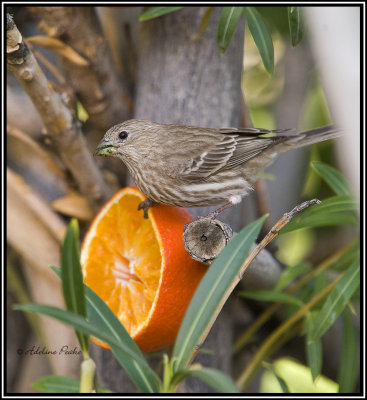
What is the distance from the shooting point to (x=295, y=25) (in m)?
1.99

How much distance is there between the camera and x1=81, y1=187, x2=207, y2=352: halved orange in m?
1.75

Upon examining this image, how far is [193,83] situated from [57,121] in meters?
0.58

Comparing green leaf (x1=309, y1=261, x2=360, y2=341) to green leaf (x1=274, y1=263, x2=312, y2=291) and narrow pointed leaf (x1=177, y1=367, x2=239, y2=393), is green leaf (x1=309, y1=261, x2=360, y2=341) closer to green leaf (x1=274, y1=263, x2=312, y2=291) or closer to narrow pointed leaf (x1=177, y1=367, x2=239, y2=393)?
green leaf (x1=274, y1=263, x2=312, y2=291)

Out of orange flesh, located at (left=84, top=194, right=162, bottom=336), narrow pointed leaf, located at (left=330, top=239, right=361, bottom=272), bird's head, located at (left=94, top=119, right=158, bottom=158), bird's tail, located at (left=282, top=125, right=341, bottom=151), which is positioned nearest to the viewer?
orange flesh, located at (left=84, top=194, right=162, bottom=336)

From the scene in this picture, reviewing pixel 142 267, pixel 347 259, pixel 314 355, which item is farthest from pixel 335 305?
pixel 142 267

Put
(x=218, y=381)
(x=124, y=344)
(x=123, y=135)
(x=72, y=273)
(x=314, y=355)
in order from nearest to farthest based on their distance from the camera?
(x=218, y=381) → (x=72, y=273) → (x=124, y=344) → (x=314, y=355) → (x=123, y=135)

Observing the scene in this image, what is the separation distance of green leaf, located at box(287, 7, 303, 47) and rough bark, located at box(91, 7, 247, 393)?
14.9 inches

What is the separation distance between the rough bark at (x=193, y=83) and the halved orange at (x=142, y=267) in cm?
36

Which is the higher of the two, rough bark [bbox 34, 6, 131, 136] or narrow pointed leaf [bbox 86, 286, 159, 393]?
rough bark [bbox 34, 6, 131, 136]

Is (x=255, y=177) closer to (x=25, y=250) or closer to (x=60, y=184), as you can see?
(x=60, y=184)

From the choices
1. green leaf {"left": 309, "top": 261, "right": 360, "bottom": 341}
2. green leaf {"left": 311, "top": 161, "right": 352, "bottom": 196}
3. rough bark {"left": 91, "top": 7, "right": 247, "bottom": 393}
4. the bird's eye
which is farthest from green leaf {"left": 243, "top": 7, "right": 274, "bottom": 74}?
green leaf {"left": 309, "top": 261, "right": 360, "bottom": 341}

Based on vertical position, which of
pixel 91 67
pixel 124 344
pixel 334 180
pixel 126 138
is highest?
pixel 91 67

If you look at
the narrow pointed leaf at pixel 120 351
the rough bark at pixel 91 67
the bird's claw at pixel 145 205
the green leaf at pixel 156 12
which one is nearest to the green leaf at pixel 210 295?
the narrow pointed leaf at pixel 120 351

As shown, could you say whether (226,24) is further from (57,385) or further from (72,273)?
(57,385)
